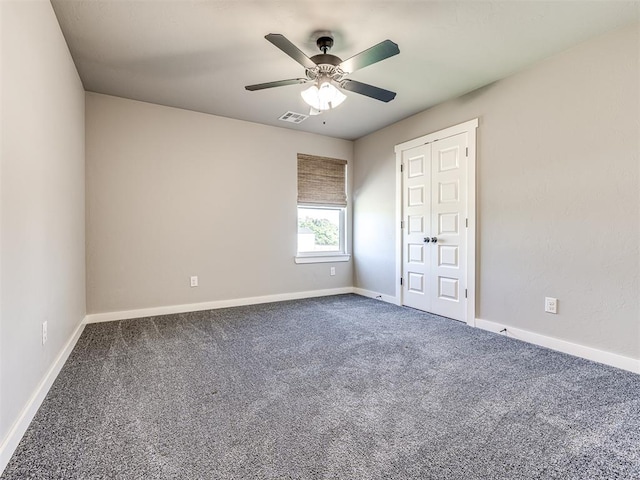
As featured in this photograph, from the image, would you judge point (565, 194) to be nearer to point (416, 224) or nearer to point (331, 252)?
point (416, 224)

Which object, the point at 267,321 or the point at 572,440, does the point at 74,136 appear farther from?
the point at 572,440

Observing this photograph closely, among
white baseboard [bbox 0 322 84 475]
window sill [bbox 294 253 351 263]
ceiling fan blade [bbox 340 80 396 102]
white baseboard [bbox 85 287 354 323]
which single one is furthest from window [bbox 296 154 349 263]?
white baseboard [bbox 0 322 84 475]

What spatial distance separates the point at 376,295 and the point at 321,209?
1536 millimetres

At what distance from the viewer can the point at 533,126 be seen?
2.85 metres

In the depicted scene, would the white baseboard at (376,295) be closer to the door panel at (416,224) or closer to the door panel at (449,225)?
the door panel at (416,224)

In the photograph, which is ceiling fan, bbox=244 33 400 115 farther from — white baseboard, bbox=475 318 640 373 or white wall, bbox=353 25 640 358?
white baseboard, bbox=475 318 640 373

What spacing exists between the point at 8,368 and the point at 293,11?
2.51 metres

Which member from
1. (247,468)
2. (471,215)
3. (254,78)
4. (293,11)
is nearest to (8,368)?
(247,468)

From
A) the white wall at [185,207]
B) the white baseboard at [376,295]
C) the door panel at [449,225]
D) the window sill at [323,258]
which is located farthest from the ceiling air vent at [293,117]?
the white baseboard at [376,295]

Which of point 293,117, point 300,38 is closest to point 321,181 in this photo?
point 293,117

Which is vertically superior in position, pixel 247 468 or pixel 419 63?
pixel 419 63

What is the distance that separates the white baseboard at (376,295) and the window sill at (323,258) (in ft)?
1.70

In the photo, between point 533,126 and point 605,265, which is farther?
point 533,126

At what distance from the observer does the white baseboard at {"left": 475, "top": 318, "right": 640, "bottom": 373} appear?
90.3 inches
